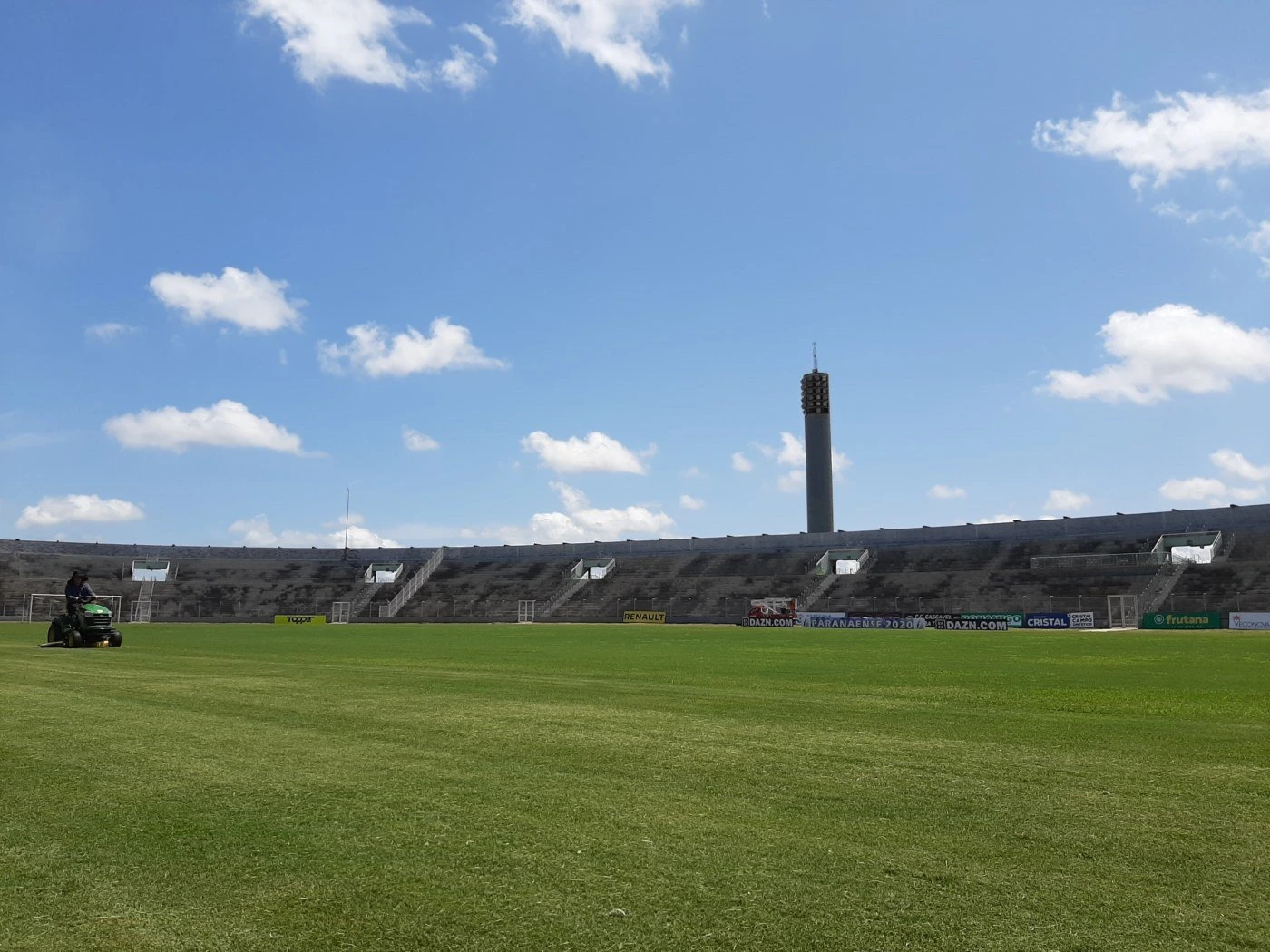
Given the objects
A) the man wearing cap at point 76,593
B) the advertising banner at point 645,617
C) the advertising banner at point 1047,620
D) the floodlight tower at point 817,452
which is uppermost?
the floodlight tower at point 817,452

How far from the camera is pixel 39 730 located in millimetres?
9148

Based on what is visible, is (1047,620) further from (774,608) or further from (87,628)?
(87,628)

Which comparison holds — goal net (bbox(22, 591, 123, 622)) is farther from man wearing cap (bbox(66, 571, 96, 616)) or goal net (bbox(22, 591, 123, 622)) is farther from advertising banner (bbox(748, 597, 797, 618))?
man wearing cap (bbox(66, 571, 96, 616))

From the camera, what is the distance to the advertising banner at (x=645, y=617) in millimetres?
69250

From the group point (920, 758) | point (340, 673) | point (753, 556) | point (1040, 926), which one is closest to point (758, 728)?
point (920, 758)

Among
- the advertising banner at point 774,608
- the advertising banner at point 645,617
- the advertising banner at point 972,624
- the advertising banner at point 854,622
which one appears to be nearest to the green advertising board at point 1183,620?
the advertising banner at point 972,624

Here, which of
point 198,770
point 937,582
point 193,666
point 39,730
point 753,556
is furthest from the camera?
point 753,556

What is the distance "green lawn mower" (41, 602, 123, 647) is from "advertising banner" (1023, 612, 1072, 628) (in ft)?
158

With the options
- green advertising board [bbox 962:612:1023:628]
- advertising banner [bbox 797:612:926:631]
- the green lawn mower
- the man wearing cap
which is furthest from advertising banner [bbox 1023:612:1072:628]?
the man wearing cap

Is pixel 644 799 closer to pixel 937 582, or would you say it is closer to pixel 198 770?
pixel 198 770

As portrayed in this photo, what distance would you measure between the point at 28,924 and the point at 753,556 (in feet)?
254

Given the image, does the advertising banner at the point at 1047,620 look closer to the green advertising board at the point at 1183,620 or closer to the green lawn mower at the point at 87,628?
the green advertising board at the point at 1183,620

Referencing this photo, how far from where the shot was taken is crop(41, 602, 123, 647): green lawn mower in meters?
24.6

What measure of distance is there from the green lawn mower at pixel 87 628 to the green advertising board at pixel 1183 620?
52141mm
